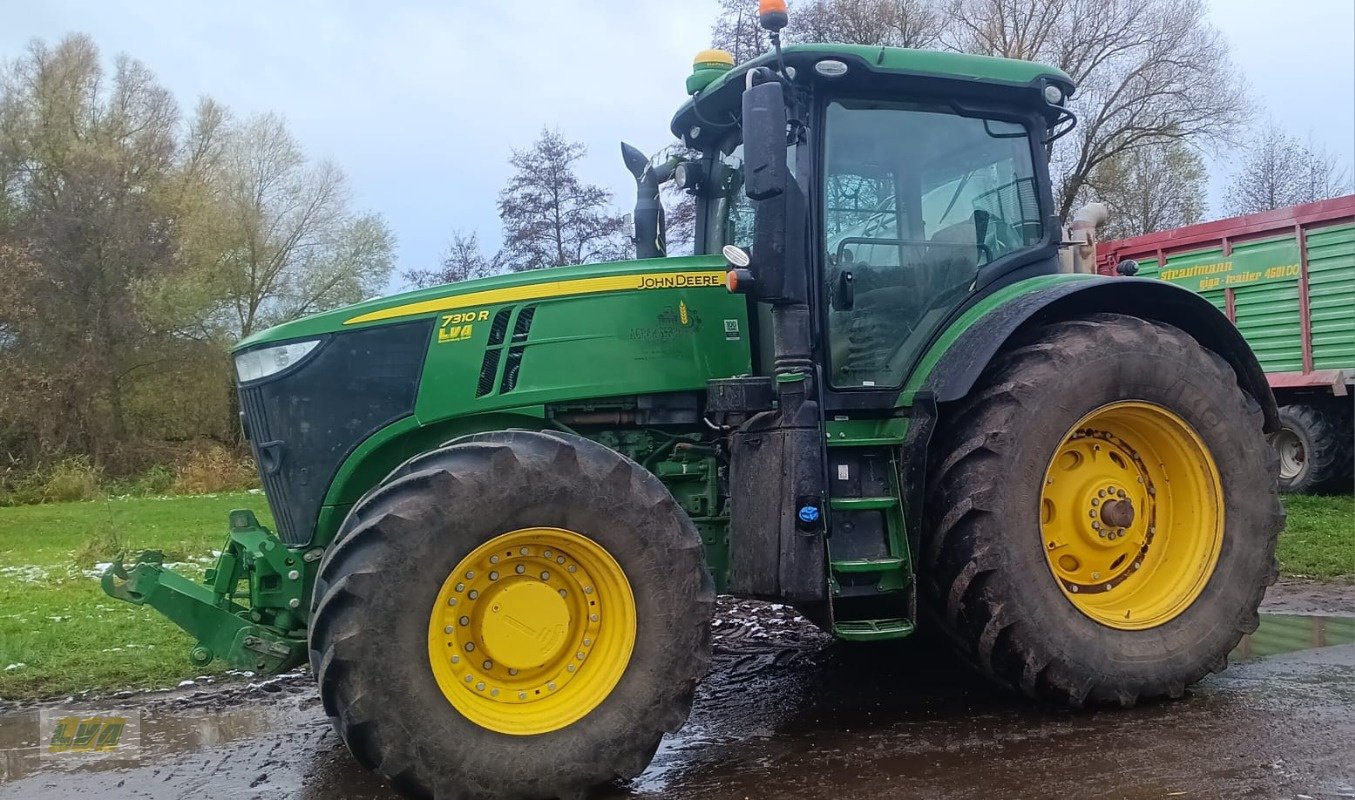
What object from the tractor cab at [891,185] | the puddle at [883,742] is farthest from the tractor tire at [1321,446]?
the tractor cab at [891,185]

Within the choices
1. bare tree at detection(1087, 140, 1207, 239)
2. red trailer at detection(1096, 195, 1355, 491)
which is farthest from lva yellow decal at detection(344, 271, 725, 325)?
bare tree at detection(1087, 140, 1207, 239)

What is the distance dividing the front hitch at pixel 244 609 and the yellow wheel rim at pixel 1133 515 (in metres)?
2.99

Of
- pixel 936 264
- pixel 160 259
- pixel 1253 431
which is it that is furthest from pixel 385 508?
pixel 160 259

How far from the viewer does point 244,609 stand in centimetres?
419

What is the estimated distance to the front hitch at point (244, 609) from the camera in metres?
3.95

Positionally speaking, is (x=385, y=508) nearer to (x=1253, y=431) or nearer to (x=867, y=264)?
(x=867, y=264)

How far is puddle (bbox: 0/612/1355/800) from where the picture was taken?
346cm

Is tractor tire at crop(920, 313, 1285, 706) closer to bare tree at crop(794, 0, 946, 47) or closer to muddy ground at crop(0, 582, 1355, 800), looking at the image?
muddy ground at crop(0, 582, 1355, 800)

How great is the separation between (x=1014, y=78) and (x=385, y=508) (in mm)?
3284

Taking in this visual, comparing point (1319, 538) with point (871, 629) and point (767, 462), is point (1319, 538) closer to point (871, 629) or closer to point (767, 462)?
point (871, 629)

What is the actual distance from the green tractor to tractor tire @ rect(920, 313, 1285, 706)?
1 cm

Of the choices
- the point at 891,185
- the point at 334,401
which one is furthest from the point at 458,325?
the point at 891,185

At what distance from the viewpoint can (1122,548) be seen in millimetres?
4457

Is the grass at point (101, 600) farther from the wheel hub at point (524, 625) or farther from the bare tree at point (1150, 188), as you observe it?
the bare tree at point (1150, 188)
